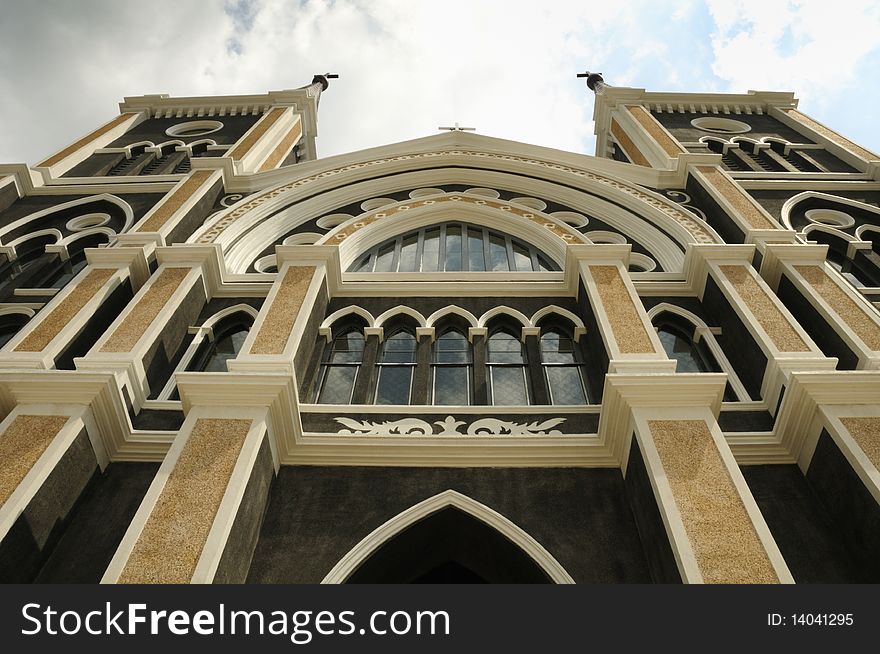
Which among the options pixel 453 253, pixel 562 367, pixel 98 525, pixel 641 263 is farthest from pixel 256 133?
pixel 98 525

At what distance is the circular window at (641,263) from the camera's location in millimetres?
12773

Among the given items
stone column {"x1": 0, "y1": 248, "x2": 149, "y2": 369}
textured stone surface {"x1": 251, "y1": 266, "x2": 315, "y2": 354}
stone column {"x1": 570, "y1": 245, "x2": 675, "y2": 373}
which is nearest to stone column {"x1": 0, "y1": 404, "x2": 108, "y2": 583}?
stone column {"x1": 0, "y1": 248, "x2": 149, "y2": 369}

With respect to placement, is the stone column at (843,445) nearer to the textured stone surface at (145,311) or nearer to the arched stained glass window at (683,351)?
the arched stained glass window at (683,351)

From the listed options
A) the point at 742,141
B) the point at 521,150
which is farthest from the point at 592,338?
the point at 742,141

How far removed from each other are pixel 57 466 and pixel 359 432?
3.10 m

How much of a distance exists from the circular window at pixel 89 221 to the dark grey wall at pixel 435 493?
919 cm

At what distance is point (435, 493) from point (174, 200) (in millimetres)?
8905

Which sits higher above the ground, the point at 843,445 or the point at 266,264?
the point at 266,264

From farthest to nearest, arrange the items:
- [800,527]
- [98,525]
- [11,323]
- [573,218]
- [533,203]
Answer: [533,203]
[573,218]
[11,323]
[98,525]
[800,527]

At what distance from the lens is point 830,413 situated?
7.19 metres

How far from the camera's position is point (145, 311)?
31.5 ft

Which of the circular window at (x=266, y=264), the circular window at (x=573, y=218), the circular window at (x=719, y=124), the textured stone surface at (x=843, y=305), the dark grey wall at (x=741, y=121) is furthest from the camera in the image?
the circular window at (x=719, y=124)

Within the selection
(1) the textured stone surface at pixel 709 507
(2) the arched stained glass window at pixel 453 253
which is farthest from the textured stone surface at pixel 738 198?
(1) the textured stone surface at pixel 709 507

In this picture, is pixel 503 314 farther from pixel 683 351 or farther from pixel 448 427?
pixel 448 427
